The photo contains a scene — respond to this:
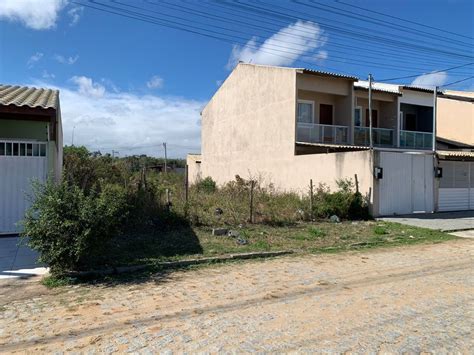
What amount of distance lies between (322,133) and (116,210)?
16.6 m

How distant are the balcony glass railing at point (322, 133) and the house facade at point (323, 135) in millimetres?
54

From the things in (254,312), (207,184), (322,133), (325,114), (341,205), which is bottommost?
(254,312)

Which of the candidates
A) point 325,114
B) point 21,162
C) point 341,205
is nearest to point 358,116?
point 325,114

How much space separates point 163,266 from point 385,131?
786 inches

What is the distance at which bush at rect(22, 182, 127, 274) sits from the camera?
6949 millimetres

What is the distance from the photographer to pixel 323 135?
2236 cm

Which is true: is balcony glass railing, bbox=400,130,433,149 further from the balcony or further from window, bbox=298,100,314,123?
window, bbox=298,100,314,123

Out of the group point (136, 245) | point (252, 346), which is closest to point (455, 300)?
point (252, 346)

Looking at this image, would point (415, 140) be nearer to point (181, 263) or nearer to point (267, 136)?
point (267, 136)

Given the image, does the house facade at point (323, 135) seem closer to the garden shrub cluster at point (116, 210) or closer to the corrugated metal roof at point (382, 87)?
the corrugated metal roof at point (382, 87)

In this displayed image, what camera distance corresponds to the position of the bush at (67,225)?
6.95m

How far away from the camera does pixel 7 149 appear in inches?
405

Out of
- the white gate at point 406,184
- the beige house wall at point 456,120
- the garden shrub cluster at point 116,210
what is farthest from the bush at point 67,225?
the beige house wall at point 456,120

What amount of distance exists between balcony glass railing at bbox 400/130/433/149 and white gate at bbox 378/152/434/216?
7.61 metres
